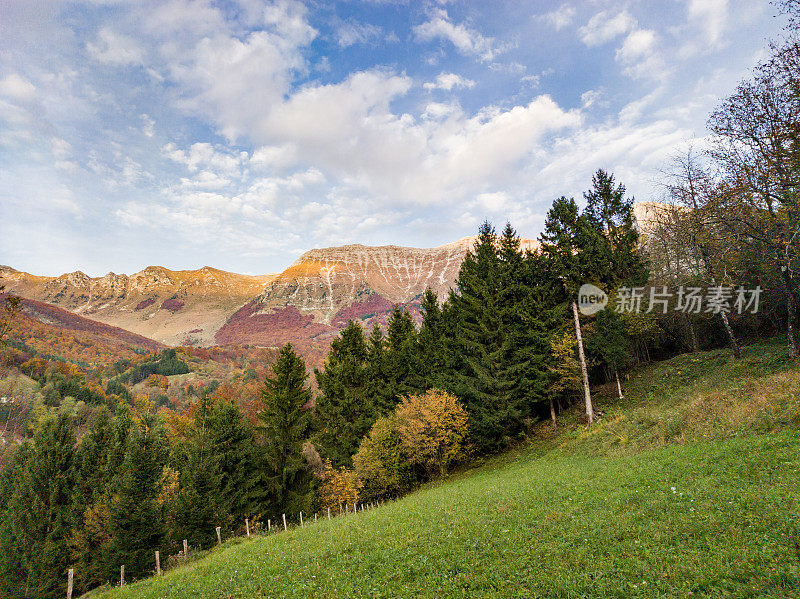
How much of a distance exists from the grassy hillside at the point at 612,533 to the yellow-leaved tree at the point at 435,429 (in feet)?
38.0

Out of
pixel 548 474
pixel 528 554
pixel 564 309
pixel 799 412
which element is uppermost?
pixel 564 309

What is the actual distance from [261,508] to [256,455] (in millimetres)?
5073

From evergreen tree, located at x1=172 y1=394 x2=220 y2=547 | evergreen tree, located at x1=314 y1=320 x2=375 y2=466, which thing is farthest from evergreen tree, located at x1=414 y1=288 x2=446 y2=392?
evergreen tree, located at x1=172 y1=394 x2=220 y2=547

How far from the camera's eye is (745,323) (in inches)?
1700

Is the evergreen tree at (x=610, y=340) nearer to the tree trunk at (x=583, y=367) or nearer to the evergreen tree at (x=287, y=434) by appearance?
the tree trunk at (x=583, y=367)

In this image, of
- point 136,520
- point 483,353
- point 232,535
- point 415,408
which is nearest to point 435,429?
point 415,408

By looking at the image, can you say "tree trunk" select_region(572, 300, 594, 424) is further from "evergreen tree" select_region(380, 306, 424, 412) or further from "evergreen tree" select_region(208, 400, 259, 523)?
"evergreen tree" select_region(208, 400, 259, 523)

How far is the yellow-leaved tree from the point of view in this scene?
32.3 meters

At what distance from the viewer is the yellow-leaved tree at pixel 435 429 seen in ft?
106

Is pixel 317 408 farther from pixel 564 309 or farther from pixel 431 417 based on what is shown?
pixel 564 309

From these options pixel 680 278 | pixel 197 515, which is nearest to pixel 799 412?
pixel 680 278

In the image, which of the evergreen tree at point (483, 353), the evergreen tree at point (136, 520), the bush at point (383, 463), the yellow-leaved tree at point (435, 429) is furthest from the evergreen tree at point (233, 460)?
the evergreen tree at point (483, 353)

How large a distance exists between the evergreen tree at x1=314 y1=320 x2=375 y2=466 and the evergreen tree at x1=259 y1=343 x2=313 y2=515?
213cm

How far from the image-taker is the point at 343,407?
42.2m
